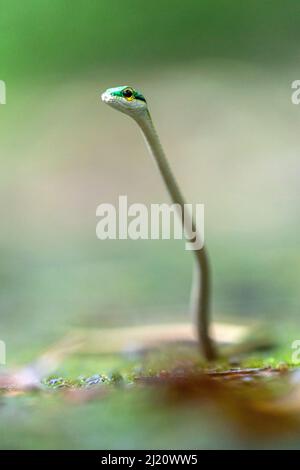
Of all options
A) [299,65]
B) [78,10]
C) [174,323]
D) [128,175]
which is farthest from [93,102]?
[174,323]

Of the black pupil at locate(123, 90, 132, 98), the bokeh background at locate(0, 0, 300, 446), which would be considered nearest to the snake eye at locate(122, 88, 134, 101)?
the black pupil at locate(123, 90, 132, 98)

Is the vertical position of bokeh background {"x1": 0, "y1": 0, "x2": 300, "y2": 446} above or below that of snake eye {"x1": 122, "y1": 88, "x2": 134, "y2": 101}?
above

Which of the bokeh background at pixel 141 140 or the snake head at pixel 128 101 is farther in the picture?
the bokeh background at pixel 141 140

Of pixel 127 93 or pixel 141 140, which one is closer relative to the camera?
pixel 127 93

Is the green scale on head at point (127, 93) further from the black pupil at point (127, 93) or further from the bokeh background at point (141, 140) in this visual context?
the bokeh background at point (141, 140)

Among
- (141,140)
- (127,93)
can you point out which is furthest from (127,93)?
(141,140)

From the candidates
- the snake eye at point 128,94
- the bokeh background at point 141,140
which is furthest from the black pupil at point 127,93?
the bokeh background at point 141,140

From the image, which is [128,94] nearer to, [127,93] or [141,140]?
[127,93]

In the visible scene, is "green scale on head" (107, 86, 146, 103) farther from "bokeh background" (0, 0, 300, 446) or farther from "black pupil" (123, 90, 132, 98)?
"bokeh background" (0, 0, 300, 446)
